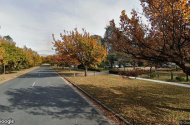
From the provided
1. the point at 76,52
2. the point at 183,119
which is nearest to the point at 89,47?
the point at 76,52

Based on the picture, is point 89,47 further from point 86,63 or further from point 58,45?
point 58,45

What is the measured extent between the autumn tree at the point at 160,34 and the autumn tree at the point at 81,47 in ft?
43.3

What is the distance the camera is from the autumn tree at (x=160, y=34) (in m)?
4.53

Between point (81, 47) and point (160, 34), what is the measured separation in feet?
49.6

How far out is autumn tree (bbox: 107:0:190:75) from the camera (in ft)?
14.9

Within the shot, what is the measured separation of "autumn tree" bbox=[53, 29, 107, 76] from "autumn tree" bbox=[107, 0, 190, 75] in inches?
520

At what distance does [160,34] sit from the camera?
17.6ft

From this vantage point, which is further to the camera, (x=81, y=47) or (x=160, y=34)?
(x=81, y=47)

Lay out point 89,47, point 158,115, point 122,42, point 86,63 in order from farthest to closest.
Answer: point 86,63
point 89,47
point 122,42
point 158,115

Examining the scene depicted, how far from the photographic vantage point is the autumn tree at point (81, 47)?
763 inches

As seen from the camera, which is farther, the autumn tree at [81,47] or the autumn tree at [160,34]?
the autumn tree at [81,47]

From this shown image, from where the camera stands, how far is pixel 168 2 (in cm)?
448

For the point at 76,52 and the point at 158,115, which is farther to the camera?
the point at 76,52

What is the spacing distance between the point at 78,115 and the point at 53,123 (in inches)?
43.4
